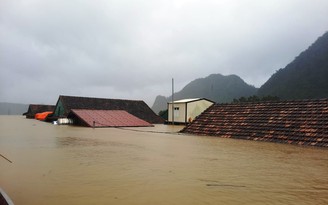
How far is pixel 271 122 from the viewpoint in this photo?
15883 mm

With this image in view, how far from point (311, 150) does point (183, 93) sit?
86785mm

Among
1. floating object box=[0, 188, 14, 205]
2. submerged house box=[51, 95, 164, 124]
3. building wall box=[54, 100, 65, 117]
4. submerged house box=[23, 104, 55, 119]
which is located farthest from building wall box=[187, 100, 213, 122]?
floating object box=[0, 188, 14, 205]

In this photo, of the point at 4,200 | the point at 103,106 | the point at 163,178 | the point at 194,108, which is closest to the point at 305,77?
the point at 194,108

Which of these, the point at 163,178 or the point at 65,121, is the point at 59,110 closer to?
the point at 65,121

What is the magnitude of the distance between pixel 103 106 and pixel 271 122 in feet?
77.4

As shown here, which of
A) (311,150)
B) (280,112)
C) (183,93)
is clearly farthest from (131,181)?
(183,93)

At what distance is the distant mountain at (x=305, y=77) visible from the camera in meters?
47.9

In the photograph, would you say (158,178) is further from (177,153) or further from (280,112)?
(280,112)

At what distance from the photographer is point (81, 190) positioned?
558cm

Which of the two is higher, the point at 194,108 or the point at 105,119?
the point at 194,108

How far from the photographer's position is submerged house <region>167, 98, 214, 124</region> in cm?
3341

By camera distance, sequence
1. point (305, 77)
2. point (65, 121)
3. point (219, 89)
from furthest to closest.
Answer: point (219, 89) < point (305, 77) < point (65, 121)

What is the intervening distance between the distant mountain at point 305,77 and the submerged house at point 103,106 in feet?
78.7

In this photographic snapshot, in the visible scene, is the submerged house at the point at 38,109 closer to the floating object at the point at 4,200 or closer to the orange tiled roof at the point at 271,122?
the orange tiled roof at the point at 271,122
